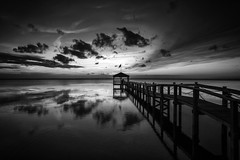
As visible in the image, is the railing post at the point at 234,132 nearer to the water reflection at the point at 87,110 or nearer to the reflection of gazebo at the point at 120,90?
the water reflection at the point at 87,110

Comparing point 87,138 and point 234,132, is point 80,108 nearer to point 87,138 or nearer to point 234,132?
point 87,138

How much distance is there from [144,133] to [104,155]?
9.90 ft

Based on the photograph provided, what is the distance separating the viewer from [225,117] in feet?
15.6

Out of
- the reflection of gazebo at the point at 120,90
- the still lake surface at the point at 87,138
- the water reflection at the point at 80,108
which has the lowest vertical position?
the still lake surface at the point at 87,138

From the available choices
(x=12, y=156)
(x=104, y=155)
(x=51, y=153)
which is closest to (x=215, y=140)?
(x=104, y=155)

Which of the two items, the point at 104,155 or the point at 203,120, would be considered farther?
the point at 203,120

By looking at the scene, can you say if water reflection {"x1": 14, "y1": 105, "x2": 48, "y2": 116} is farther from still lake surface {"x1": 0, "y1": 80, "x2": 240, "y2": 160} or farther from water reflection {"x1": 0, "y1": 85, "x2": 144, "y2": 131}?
still lake surface {"x1": 0, "y1": 80, "x2": 240, "y2": 160}

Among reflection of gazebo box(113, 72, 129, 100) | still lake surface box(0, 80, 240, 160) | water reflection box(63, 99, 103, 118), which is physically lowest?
still lake surface box(0, 80, 240, 160)

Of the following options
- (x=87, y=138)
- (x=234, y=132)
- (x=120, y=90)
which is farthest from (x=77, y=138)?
(x=120, y=90)

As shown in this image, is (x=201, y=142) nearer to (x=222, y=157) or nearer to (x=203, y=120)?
(x=222, y=157)

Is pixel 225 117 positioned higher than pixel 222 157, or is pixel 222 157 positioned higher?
pixel 225 117

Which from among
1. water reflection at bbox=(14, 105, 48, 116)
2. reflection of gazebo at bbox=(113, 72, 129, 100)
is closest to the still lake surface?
water reflection at bbox=(14, 105, 48, 116)

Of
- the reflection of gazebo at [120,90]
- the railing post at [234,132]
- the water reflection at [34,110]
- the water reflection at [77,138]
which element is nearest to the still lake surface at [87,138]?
the water reflection at [77,138]

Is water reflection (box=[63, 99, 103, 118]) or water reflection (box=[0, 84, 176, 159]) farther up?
water reflection (box=[63, 99, 103, 118])
